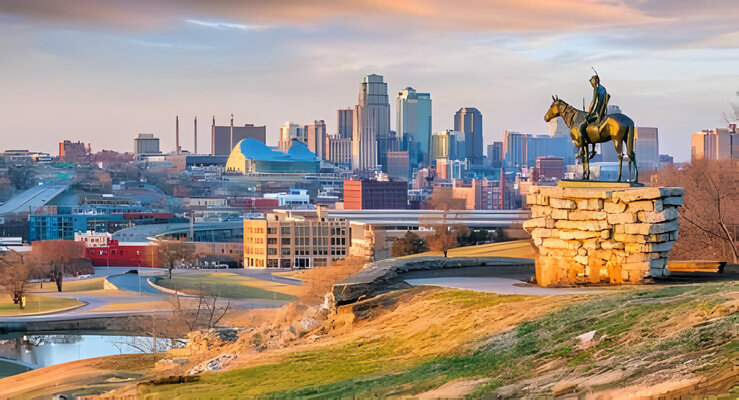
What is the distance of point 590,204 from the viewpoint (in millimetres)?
8305

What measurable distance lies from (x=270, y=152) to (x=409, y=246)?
85.9 meters

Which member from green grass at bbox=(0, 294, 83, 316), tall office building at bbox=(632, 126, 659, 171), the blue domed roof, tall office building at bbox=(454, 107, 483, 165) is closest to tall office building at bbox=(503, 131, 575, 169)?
tall office building at bbox=(454, 107, 483, 165)

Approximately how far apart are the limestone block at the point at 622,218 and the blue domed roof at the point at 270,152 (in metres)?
106

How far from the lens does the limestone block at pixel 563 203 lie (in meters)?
8.40

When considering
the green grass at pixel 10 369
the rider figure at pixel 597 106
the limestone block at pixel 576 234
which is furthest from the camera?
the green grass at pixel 10 369

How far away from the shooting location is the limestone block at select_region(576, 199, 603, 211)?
8258 millimetres

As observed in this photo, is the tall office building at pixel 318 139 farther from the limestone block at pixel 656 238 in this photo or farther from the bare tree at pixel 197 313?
the limestone block at pixel 656 238

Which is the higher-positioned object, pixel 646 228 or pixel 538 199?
pixel 538 199

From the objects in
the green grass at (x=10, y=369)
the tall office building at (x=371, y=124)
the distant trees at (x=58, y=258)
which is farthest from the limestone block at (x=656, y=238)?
the tall office building at (x=371, y=124)

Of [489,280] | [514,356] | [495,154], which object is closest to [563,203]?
[489,280]

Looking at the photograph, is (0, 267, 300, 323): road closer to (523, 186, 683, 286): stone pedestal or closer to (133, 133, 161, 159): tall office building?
(523, 186, 683, 286): stone pedestal

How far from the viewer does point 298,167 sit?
11619 cm

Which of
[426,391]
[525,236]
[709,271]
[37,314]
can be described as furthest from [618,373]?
[525,236]

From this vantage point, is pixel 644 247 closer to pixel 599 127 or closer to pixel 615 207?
pixel 615 207
